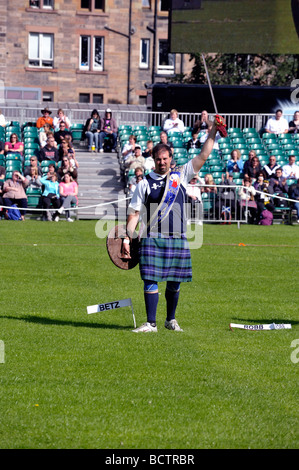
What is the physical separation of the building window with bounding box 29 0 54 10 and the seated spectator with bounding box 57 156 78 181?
90.9 feet

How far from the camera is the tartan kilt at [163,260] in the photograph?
25.0 feet

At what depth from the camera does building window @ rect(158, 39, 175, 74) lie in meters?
49.8

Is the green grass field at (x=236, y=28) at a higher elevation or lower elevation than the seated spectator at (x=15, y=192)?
higher

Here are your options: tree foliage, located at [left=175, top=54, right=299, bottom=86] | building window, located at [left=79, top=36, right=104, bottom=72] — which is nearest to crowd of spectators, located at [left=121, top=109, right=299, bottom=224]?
tree foliage, located at [left=175, top=54, right=299, bottom=86]

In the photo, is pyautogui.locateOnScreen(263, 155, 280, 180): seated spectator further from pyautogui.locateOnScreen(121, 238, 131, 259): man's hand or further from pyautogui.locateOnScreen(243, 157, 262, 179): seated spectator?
pyautogui.locateOnScreen(121, 238, 131, 259): man's hand

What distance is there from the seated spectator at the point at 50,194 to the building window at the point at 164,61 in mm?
31007

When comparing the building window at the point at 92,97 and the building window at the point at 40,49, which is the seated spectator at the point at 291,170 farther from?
the building window at the point at 40,49

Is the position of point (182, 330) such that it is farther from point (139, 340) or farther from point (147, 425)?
point (147, 425)

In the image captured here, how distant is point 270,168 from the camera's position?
21.4 metres

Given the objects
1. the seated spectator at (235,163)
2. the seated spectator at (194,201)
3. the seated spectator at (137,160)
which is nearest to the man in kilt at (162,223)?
the seated spectator at (194,201)

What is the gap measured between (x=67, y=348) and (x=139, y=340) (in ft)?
2.25

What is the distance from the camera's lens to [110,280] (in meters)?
11.4

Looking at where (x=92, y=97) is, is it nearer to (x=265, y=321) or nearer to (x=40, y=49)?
(x=40, y=49)

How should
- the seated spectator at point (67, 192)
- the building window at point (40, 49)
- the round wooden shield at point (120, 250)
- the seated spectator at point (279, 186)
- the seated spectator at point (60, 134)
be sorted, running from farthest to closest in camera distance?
the building window at point (40, 49)
the seated spectator at point (60, 134)
the seated spectator at point (279, 186)
the seated spectator at point (67, 192)
the round wooden shield at point (120, 250)
